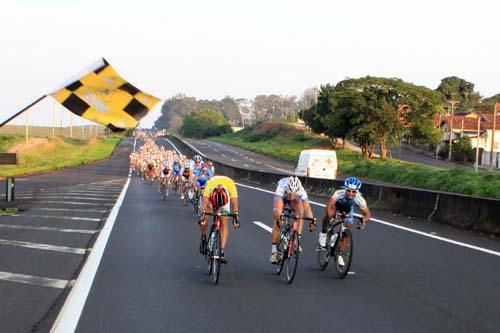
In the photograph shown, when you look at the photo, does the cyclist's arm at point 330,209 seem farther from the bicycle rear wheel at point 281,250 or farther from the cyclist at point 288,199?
the bicycle rear wheel at point 281,250

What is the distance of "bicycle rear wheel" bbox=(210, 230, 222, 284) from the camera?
28.3ft

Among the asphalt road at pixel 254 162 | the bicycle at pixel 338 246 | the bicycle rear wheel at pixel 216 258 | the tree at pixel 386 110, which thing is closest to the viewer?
the bicycle rear wheel at pixel 216 258

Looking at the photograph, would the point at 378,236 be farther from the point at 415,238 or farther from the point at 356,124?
the point at 356,124

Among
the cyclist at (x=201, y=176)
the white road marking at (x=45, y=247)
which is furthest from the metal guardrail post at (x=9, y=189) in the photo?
the white road marking at (x=45, y=247)

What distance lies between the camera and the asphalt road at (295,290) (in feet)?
21.7

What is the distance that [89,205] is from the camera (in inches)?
870

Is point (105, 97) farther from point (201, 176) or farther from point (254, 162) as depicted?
point (254, 162)

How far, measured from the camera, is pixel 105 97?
11.2 m

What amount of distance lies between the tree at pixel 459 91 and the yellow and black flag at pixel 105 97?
439 feet

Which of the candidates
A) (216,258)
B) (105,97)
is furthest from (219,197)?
(105,97)

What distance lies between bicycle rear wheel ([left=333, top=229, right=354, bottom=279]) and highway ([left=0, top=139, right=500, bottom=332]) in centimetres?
13

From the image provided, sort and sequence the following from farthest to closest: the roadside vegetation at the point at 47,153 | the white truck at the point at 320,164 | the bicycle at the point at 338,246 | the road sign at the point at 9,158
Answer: the roadside vegetation at the point at 47,153 < the white truck at the point at 320,164 < the road sign at the point at 9,158 < the bicycle at the point at 338,246

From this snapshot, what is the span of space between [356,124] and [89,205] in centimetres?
5225

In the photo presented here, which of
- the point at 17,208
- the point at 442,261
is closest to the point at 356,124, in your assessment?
the point at 17,208
